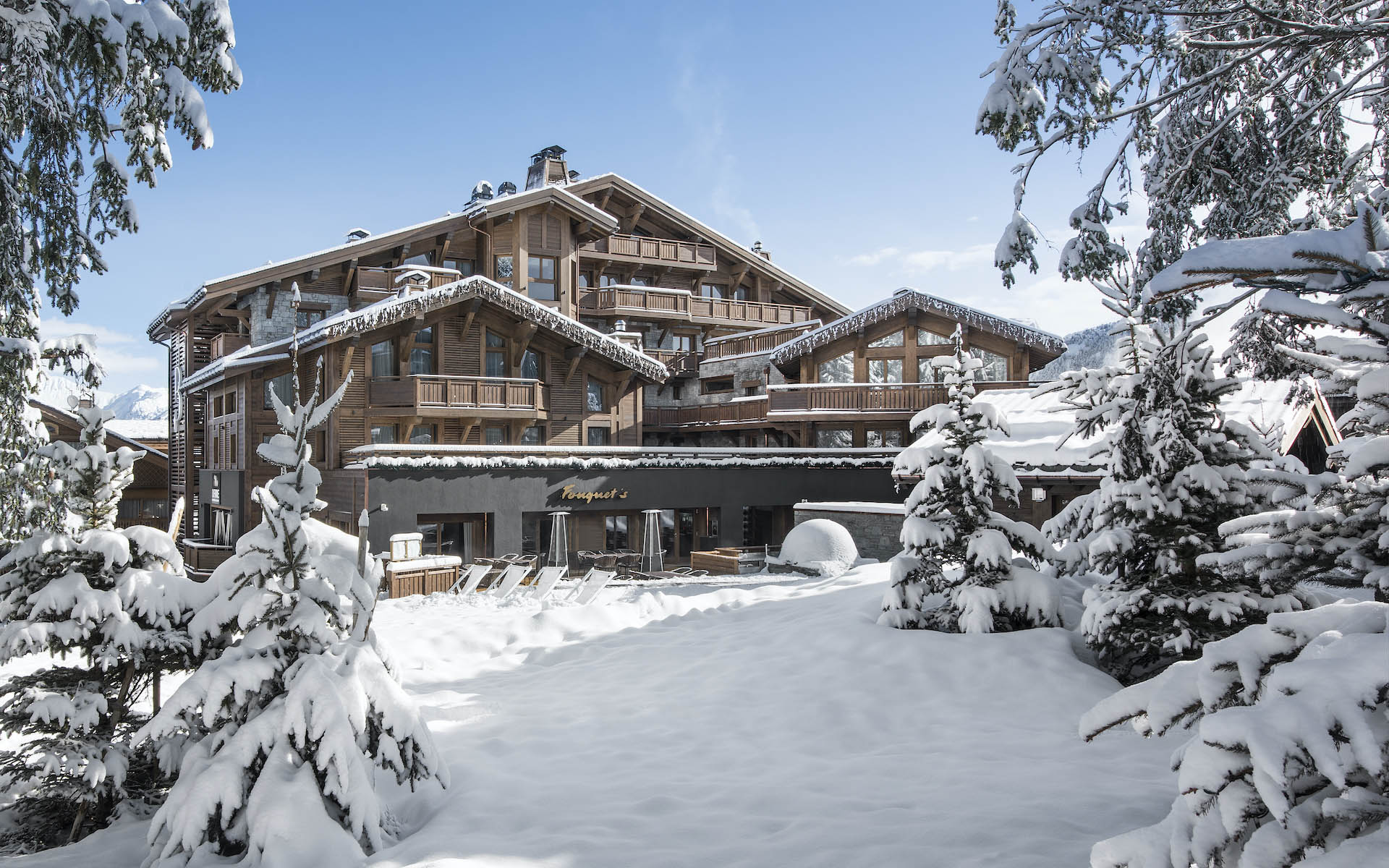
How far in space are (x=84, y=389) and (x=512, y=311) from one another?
53.4ft

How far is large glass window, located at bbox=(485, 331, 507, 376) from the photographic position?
87.6 ft

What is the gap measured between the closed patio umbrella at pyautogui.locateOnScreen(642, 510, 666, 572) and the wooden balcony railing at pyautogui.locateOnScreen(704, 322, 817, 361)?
12874 millimetres

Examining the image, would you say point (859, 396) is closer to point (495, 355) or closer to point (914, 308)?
point (914, 308)

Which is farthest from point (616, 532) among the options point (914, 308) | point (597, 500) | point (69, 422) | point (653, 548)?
point (69, 422)

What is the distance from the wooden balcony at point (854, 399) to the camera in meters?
27.3

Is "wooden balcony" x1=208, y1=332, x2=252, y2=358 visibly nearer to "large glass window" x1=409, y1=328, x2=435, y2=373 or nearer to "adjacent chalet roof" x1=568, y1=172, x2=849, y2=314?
"large glass window" x1=409, y1=328, x2=435, y2=373

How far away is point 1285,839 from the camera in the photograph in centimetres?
226

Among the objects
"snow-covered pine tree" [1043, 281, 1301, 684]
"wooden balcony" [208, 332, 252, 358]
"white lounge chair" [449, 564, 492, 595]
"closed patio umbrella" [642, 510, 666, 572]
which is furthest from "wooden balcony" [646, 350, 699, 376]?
"snow-covered pine tree" [1043, 281, 1301, 684]

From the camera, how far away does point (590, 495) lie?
23062mm

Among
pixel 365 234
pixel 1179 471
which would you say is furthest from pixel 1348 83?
pixel 365 234

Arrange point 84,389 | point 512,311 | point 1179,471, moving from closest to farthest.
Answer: point 1179,471, point 84,389, point 512,311

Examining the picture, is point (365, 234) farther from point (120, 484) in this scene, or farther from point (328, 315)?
point (120, 484)

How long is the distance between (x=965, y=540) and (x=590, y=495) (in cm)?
1420

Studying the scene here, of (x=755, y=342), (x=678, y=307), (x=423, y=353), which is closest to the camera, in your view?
(x=423, y=353)
